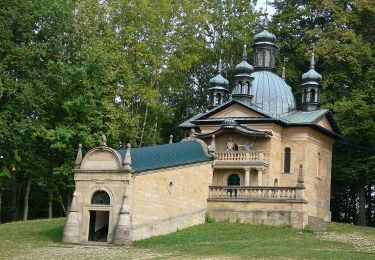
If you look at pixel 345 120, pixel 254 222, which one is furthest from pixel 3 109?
pixel 345 120

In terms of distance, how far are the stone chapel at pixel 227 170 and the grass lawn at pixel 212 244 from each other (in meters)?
→ 1.07

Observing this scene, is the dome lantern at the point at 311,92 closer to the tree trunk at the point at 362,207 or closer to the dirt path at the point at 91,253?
the tree trunk at the point at 362,207

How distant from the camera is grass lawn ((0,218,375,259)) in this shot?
29.3 m

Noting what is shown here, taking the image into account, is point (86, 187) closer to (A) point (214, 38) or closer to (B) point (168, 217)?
(B) point (168, 217)

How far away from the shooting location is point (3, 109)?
47438mm

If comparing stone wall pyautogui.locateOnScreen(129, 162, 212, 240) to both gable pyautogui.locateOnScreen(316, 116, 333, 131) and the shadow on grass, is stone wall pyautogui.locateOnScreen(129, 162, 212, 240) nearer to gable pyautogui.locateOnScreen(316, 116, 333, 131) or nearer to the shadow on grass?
the shadow on grass

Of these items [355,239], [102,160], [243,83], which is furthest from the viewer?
[243,83]

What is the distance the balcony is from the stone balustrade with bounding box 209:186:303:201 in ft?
16.3

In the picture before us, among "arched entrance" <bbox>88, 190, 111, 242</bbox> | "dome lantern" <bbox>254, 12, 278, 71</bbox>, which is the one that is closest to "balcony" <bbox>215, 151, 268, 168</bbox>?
"dome lantern" <bbox>254, 12, 278, 71</bbox>

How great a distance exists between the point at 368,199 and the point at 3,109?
27.6m

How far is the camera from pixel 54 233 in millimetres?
36969

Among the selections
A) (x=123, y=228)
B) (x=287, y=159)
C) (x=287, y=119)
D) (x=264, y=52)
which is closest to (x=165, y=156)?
(x=123, y=228)

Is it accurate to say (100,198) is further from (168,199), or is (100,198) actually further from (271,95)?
(271,95)

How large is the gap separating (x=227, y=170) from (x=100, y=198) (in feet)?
45.0
